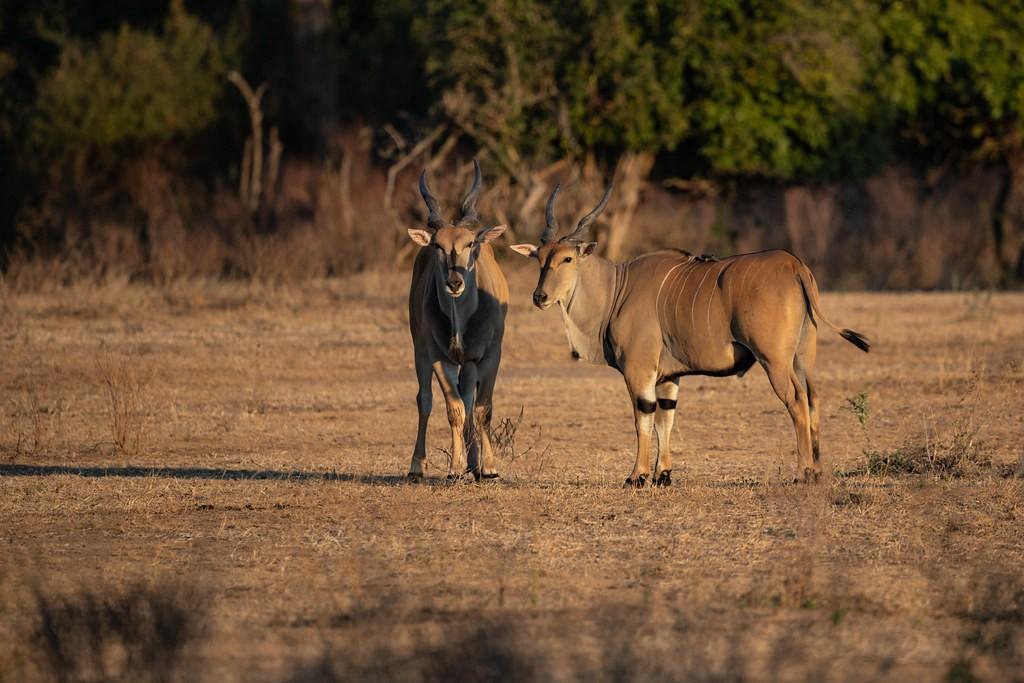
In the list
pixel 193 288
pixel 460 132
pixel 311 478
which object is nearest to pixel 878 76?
pixel 460 132

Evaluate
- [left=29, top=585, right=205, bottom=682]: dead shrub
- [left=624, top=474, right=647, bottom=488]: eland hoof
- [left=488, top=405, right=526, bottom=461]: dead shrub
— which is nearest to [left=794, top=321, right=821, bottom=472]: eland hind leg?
[left=624, top=474, right=647, bottom=488]: eland hoof

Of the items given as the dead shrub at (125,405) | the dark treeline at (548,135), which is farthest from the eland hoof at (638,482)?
the dark treeline at (548,135)

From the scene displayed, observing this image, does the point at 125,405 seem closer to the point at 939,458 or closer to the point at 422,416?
the point at 422,416

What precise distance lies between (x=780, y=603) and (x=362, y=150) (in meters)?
17.7

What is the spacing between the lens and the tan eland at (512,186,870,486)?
8102 millimetres

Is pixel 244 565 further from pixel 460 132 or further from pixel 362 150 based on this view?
pixel 362 150

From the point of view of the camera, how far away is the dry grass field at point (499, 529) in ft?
17.4

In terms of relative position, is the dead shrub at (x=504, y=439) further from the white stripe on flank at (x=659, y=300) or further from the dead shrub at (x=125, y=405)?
the dead shrub at (x=125, y=405)

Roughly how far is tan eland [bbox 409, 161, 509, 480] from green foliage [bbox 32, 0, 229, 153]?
47.4ft

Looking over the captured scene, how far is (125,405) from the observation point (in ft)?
32.7

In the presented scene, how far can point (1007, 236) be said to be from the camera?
22359mm

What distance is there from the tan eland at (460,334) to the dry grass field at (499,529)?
0.30m

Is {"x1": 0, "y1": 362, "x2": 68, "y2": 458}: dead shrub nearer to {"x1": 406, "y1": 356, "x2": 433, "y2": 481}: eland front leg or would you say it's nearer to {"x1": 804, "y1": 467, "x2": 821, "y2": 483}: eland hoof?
{"x1": 406, "y1": 356, "x2": 433, "y2": 481}: eland front leg

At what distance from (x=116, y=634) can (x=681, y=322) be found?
375 cm
